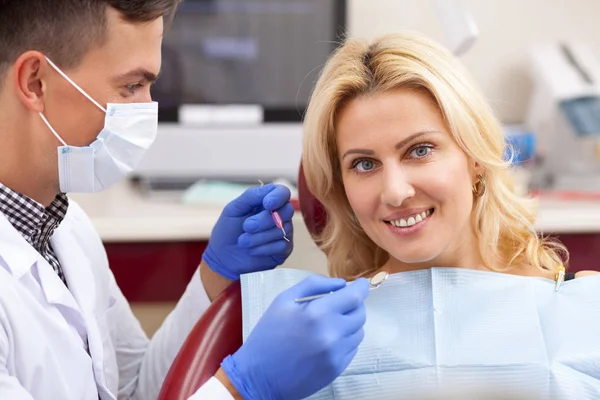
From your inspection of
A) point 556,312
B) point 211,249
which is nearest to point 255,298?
point 211,249

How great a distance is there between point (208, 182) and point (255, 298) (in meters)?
1.26

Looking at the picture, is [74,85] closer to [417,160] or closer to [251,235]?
[251,235]

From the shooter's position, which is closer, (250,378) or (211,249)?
(250,378)

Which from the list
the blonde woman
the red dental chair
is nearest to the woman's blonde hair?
the blonde woman

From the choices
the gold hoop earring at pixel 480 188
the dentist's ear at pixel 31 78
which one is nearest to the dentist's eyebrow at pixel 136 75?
the dentist's ear at pixel 31 78

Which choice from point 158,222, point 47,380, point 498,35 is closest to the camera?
point 47,380

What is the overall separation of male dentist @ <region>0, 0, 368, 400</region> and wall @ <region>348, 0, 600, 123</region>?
5.29 ft

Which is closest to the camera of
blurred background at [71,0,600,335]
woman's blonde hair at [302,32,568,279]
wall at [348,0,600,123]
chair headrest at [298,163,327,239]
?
woman's blonde hair at [302,32,568,279]

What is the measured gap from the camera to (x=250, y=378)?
1160 millimetres

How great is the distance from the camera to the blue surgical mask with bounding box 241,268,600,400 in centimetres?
129

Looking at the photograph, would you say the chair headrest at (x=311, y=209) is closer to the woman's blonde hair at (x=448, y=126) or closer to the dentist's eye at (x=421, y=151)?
the woman's blonde hair at (x=448, y=126)

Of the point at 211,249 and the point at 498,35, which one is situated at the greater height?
the point at 498,35

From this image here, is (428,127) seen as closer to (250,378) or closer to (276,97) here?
(250,378)

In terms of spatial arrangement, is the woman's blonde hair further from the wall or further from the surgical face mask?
the wall
